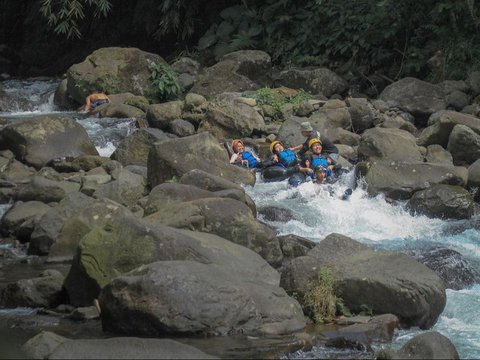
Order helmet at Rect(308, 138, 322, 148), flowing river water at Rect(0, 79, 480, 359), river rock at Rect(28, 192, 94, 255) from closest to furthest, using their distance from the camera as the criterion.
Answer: flowing river water at Rect(0, 79, 480, 359) < river rock at Rect(28, 192, 94, 255) < helmet at Rect(308, 138, 322, 148)

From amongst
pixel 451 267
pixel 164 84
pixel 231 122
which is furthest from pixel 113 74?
pixel 451 267

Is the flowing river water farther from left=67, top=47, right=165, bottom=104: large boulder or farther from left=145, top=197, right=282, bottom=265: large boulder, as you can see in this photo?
left=67, top=47, right=165, bottom=104: large boulder

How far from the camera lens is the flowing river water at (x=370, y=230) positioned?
7.59m

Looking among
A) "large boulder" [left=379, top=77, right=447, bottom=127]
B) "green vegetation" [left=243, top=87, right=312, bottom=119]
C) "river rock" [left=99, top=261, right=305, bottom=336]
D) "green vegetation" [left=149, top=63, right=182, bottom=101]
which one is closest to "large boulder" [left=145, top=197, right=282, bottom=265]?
"river rock" [left=99, top=261, right=305, bottom=336]

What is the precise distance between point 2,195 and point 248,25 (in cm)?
1176

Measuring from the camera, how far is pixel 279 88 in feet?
62.3

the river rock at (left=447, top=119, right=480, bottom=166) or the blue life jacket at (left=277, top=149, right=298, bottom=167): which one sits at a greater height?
the river rock at (left=447, top=119, right=480, bottom=166)

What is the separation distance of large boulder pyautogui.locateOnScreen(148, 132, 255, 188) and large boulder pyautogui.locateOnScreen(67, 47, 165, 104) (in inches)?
270

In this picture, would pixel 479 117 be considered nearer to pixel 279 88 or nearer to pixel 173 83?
pixel 279 88

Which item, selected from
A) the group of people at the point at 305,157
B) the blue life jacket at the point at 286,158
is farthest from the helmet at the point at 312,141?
the blue life jacket at the point at 286,158

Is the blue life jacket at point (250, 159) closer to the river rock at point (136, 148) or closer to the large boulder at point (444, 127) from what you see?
the river rock at point (136, 148)

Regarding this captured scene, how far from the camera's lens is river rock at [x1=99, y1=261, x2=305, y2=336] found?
6734 millimetres

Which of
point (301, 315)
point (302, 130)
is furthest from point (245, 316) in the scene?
point (302, 130)

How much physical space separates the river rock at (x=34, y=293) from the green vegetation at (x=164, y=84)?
11.7 meters
